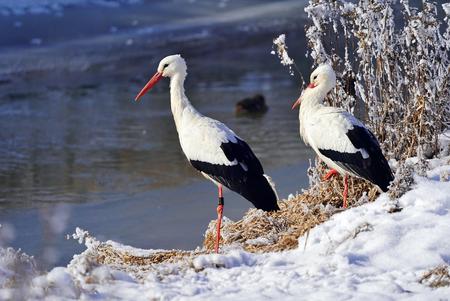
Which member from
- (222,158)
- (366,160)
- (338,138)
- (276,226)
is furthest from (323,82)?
(276,226)

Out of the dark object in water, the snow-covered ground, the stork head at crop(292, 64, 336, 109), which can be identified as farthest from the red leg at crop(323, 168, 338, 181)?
the dark object in water

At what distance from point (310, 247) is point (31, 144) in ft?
26.2

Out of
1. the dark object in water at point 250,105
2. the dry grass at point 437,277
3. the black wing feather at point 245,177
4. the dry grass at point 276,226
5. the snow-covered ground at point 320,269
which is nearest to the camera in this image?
the snow-covered ground at point 320,269

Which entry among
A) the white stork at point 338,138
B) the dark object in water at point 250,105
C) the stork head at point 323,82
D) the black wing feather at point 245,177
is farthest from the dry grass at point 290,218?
the dark object in water at point 250,105

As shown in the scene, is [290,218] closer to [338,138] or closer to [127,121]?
[338,138]

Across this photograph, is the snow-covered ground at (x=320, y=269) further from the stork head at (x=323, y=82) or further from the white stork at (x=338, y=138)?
the stork head at (x=323, y=82)

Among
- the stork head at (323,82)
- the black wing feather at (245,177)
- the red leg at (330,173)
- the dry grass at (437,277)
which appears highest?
the stork head at (323,82)

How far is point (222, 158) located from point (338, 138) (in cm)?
80

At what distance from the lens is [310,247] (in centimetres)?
591

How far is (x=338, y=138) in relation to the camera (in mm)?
6750

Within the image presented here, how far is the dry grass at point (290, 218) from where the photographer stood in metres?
6.53

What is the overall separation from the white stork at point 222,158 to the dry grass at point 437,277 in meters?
1.58

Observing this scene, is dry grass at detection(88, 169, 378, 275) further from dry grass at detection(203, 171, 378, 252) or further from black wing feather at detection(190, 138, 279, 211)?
black wing feather at detection(190, 138, 279, 211)

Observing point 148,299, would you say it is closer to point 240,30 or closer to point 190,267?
point 190,267
